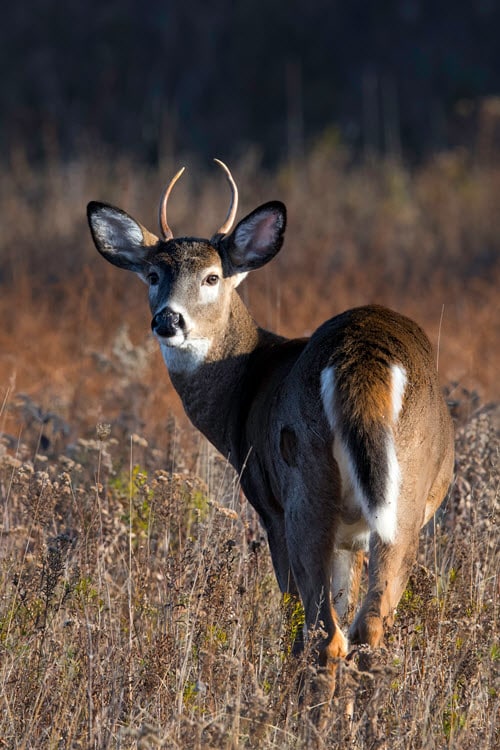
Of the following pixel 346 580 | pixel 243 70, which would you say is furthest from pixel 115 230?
pixel 243 70

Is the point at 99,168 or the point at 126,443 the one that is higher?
the point at 99,168

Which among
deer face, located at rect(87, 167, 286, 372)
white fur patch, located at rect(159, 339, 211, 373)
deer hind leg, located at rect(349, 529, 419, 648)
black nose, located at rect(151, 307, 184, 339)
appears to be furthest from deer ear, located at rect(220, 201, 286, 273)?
deer hind leg, located at rect(349, 529, 419, 648)

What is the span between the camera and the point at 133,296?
11.5m

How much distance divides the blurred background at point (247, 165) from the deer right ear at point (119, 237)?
3.09 ft

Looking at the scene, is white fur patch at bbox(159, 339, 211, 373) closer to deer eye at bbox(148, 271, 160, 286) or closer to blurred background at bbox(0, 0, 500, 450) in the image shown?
deer eye at bbox(148, 271, 160, 286)

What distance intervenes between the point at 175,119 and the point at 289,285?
13453mm

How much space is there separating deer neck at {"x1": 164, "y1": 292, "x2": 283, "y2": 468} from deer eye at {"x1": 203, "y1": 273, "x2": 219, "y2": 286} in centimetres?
19

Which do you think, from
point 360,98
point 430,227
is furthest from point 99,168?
point 360,98

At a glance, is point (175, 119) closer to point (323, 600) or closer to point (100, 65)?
point (100, 65)

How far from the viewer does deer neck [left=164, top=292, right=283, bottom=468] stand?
5.61 metres

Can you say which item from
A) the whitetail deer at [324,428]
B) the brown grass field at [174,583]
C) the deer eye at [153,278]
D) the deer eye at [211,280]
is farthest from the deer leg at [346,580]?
the deer eye at [153,278]

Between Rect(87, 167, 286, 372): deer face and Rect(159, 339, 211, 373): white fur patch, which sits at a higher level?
Rect(87, 167, 286, 372): deer face

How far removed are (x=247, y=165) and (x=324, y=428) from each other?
560 inches

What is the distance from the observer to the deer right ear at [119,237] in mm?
6066
